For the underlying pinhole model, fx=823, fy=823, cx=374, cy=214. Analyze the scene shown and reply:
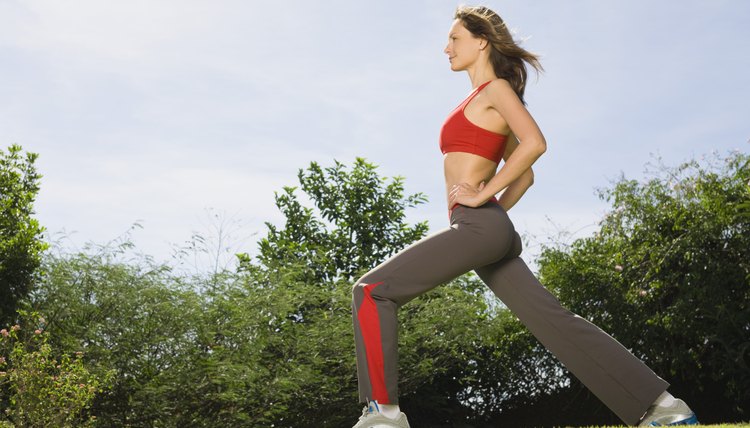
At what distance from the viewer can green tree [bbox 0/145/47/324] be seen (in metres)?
7.12

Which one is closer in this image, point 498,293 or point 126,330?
point 498,293

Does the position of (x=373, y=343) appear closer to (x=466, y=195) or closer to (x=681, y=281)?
(x=466, y=195)

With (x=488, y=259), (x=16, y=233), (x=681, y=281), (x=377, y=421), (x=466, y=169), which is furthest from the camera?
(x=681, y=281)

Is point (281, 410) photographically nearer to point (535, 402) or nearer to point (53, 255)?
point (53, 255)

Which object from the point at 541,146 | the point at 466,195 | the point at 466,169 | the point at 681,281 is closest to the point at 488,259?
the point at 466,195

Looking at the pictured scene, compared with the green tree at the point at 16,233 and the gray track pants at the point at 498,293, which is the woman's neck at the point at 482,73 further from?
the green tree at the point at 16,233

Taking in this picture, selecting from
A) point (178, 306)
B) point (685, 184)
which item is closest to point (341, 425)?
point (178, 306)

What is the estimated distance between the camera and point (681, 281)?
8656 millimetres

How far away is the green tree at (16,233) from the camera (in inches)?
280

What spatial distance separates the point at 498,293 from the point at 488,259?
0.31 metres

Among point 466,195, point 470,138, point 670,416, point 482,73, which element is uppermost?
point 482,73

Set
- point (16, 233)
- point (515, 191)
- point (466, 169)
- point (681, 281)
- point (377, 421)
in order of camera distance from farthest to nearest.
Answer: point (681, 281), point (16, 233), point (515, 191), point (466, 169), point (377, 421)

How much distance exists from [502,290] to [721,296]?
558 centimetres

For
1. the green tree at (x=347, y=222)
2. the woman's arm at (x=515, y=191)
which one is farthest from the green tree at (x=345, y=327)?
the woman's arm at (x=515, y=191)
